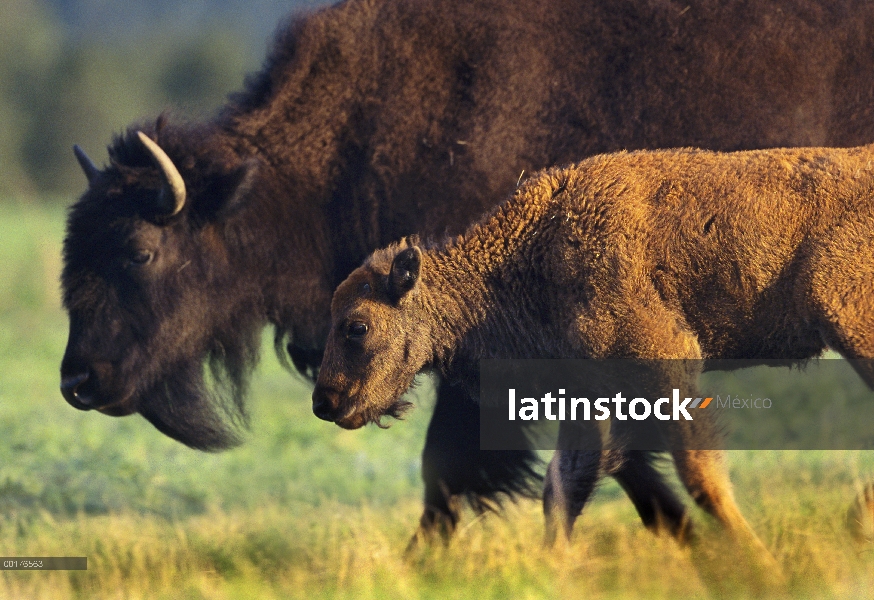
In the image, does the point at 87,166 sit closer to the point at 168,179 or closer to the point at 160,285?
the point at 168,179

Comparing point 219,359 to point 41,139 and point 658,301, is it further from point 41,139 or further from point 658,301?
point 41,139

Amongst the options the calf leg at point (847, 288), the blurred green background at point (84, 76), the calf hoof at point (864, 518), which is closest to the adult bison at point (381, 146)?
the calf leg at point (847, 288)

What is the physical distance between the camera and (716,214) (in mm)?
4871

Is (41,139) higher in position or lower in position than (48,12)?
lower

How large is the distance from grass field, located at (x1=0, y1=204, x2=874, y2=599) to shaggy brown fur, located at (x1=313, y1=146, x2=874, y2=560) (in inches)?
13.6

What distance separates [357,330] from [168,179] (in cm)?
159

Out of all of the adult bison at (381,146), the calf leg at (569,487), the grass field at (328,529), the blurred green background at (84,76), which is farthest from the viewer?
the blurred green background at (84,76)

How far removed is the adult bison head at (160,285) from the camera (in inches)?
241

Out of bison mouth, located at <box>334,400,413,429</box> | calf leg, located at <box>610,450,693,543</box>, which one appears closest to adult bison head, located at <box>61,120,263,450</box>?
bison mouth, located at <box>334,400,413,429</box>

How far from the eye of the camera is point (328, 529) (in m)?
6.45

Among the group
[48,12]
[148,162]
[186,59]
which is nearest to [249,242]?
[148,162]

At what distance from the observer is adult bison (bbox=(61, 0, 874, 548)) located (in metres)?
5.96

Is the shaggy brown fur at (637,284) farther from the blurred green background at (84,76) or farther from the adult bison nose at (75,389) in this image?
the blurred green background at (84,76)

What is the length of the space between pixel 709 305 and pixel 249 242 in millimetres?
2508
